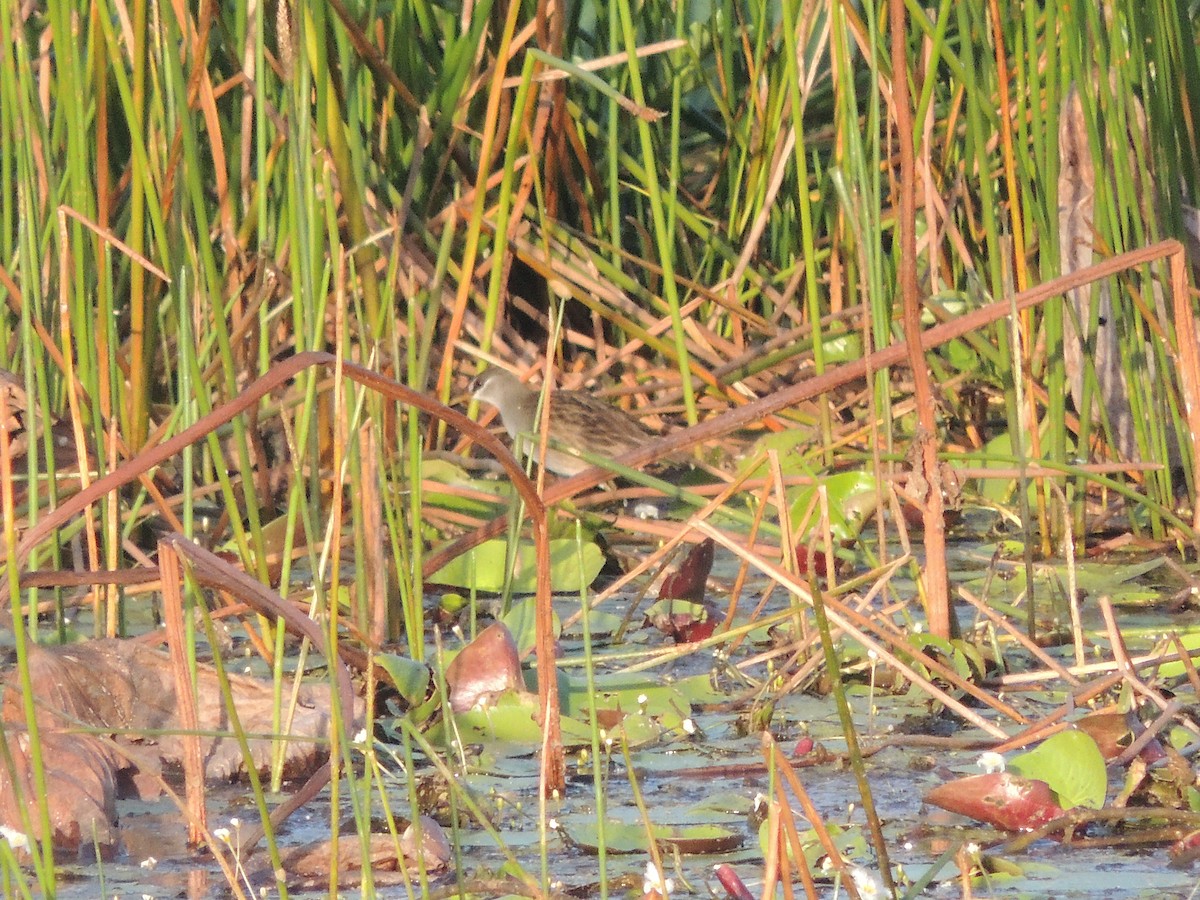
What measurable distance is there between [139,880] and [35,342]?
1.10 m

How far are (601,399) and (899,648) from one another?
7.45ft

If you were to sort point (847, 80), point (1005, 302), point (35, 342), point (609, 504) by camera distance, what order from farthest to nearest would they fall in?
point (609, 504) → point (847, 80) → point (35, 342) → point (1005, 302)

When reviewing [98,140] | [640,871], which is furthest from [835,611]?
[98,140]

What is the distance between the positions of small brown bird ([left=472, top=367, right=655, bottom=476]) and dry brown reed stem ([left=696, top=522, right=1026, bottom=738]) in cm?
203

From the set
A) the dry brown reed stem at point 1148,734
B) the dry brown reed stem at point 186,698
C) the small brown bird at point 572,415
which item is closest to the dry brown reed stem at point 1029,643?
the dry brown reed stem at point 1148,734

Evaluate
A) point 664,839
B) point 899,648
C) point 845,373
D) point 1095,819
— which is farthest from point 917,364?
point 664,839

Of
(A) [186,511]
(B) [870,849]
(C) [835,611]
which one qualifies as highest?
(A) [186,511]

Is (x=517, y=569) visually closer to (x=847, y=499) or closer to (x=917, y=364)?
(x=847, y=499)

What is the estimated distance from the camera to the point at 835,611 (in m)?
2.59

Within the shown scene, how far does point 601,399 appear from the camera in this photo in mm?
4848

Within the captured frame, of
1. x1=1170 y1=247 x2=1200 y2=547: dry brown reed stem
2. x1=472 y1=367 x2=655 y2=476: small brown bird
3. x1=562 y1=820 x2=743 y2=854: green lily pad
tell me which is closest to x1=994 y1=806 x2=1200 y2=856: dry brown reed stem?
x1=562 y1=820 x2=743 y2=854: green lily pad

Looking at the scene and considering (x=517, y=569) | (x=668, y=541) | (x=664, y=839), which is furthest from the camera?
(x=517, y=569)

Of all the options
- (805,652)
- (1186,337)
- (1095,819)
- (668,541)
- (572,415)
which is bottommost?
(1095,819)

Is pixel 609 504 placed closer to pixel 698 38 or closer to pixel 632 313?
pixel 632 313
